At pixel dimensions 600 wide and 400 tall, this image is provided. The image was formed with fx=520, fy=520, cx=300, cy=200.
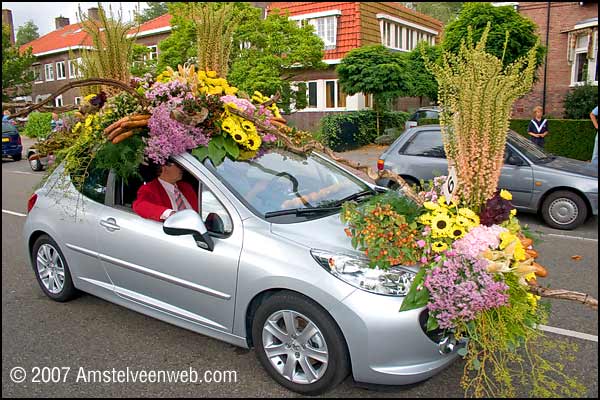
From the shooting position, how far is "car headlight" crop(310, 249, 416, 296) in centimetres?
301

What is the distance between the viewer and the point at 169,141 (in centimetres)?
379

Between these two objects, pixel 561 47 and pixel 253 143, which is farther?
pixel 561 47

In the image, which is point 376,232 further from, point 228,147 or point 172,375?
point 172,375

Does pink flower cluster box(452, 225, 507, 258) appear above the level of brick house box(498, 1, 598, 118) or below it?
below

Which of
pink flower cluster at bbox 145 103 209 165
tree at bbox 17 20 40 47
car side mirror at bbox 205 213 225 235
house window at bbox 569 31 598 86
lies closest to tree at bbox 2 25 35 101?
house window at bbox 569 31 598 86

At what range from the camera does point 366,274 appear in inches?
120

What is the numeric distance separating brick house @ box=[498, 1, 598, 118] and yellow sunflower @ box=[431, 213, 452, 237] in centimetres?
1915

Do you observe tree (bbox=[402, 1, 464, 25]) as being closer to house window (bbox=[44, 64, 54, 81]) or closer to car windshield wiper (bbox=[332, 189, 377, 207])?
house window (bbox=[44, 64, 54, 81])

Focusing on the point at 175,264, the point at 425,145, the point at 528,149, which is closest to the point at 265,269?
the point at 175,264

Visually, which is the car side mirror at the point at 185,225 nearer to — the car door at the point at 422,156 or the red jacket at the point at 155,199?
the red jacket at the point at 155,199

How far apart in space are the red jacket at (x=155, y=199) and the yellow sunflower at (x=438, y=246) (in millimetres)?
1842

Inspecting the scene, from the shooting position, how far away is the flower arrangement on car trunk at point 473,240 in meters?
2.86

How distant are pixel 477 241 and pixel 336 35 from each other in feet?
82.9

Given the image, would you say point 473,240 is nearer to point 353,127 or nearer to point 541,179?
point 541,179
